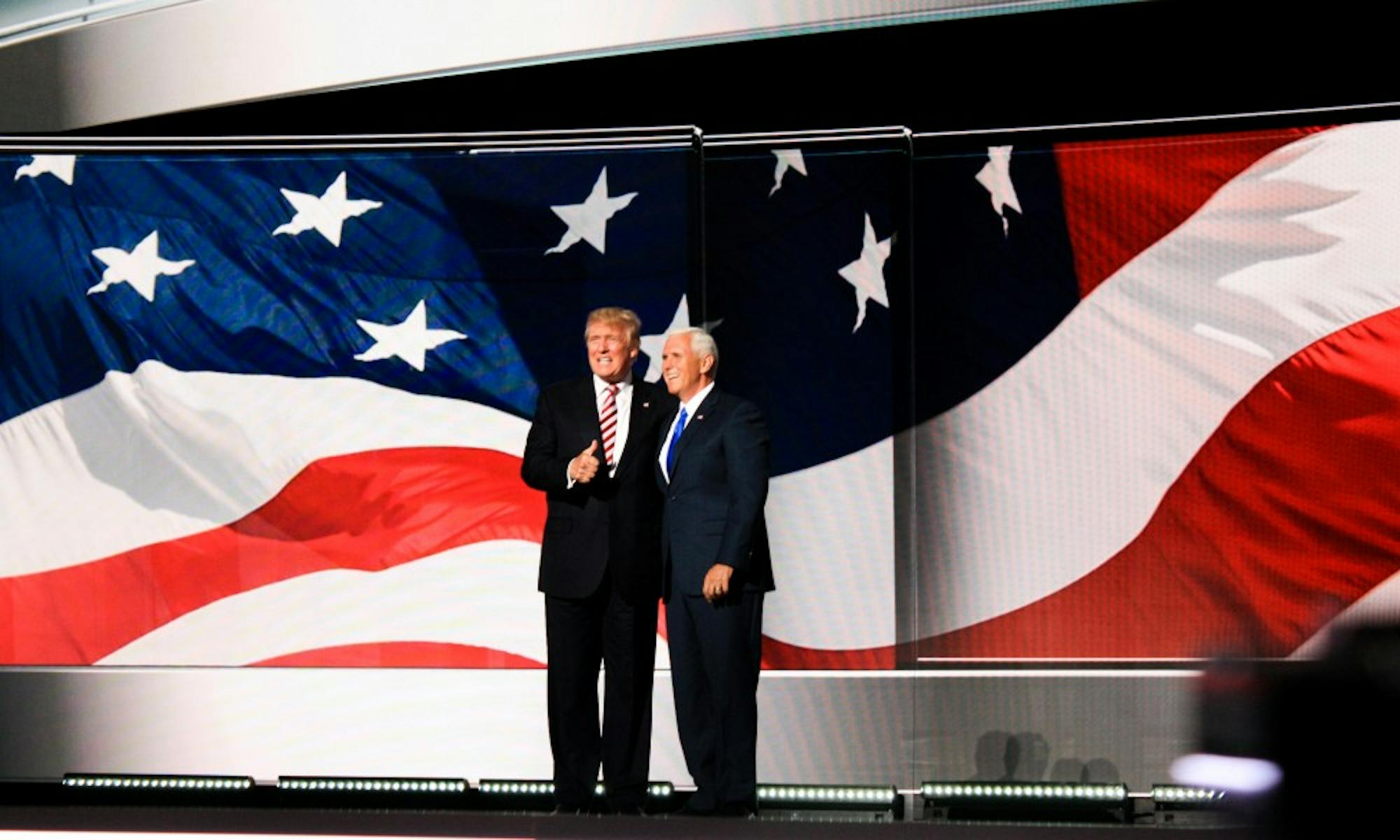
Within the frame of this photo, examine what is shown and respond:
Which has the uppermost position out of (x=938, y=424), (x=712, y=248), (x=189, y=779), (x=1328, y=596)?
(x=712, y=248)

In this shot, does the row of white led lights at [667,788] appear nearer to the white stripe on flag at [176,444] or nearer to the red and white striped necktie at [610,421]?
the white stripe on flag at [176,444]

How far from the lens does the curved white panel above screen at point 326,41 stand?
638 cm

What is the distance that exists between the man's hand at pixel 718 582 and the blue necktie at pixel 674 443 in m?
0.38

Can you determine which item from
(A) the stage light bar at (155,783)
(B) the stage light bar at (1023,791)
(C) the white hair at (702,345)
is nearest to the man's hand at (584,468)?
(C) the white hair at (702,345)

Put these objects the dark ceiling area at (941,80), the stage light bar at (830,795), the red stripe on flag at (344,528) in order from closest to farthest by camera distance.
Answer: the stage light bar at (830,795) < the red stripe on flag at (344,528) < the dark ceiling area at (941,80)

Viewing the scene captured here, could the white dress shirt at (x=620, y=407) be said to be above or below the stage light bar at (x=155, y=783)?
above

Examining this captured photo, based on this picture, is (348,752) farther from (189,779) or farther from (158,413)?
(158,413)

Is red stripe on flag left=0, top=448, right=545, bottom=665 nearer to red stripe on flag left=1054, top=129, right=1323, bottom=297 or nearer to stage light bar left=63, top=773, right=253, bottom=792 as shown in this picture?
stage light bar left=63, top=773, right=253, bottom=792

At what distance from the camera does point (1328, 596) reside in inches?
226

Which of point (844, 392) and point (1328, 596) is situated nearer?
point (1328, 596)

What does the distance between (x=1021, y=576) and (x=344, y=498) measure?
247 cm

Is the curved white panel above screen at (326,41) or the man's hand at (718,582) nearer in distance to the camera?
the man's hand at (718,582)

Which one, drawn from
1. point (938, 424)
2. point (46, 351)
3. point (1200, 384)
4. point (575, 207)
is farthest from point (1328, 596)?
point (46, 351)

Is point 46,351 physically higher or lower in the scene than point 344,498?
higher
